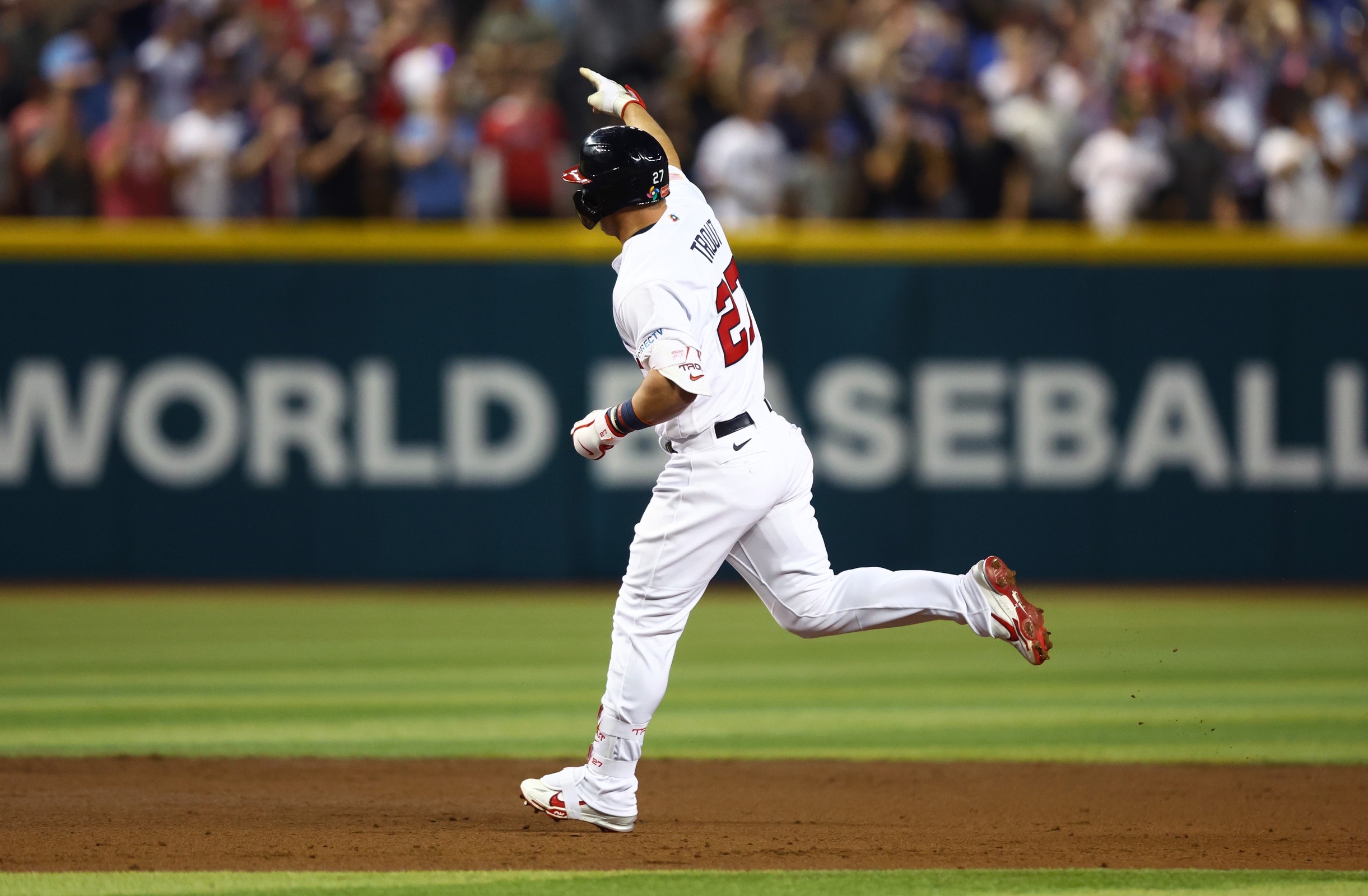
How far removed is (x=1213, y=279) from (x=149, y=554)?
7511 millimetres

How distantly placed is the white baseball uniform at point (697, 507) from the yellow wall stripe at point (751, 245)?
22.0 ft

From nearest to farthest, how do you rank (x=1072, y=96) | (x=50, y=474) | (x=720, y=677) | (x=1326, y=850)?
(x=1326, y=850)
(x=720, y=677)
(x=50, y=474)
(x=1072, y=96)

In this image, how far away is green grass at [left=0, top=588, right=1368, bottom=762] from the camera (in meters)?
7.39

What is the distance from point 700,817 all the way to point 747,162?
801cm

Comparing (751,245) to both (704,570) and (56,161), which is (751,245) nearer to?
(56,161)

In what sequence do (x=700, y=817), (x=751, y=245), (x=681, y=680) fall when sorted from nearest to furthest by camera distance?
(x=700, y=817), (x=681, y=680), (x=751, y=245)

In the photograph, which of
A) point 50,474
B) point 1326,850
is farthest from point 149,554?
point 1326,850

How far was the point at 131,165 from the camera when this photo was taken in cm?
1274

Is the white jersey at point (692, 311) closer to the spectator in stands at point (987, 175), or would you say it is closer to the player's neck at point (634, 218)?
the player's neck at point (634, 218)

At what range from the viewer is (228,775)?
6.59 m

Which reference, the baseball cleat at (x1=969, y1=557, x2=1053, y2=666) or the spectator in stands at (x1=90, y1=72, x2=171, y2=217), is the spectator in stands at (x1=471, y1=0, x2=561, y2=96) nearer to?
the spectator in stands at (x1=90, y1=72, x2=171, y2=217)

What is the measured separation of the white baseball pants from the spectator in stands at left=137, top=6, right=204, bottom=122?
9322 millimetres

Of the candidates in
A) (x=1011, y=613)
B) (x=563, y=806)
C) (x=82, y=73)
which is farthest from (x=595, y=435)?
(x=82, y=73)

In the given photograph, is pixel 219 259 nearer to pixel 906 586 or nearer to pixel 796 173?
pixel 796 173
